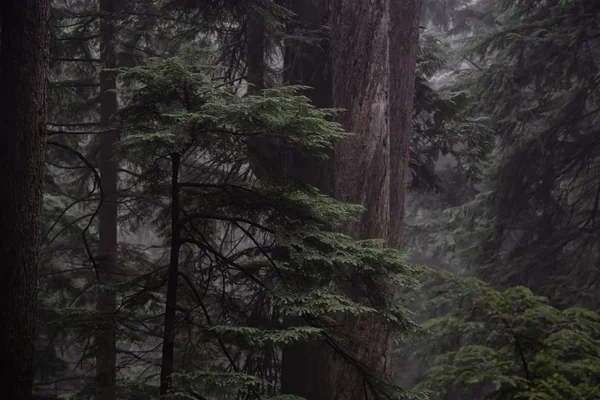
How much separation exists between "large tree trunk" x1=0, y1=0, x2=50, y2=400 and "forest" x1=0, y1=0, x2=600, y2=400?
0.01m

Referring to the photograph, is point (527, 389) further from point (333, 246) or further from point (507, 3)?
point (507, 3)

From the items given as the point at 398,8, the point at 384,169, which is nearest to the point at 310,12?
the point at 398,8

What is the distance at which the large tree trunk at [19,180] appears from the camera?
354cm

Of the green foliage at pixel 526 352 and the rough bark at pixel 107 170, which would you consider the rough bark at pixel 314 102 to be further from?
the green foliage at pixel 526 352

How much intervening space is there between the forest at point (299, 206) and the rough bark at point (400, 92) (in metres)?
0.02

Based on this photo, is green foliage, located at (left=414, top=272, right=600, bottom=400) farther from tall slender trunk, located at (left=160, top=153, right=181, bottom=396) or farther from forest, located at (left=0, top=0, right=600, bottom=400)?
tall slender trunk, located at (left=160, top=153, right=181, bottom=396)

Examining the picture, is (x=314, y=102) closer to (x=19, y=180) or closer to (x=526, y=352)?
(x=19, y=180)

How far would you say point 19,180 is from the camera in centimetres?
356

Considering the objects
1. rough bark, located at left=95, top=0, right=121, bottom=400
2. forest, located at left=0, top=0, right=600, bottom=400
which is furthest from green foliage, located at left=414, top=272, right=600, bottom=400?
rough bark, located at left=95, top=0, right=121, bottom=400

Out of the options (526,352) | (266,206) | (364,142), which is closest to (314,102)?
(364,142)

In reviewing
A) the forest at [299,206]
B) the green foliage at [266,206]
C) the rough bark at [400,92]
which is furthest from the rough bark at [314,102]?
the green foliage at [266,206]

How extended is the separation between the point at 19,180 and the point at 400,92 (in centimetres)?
462

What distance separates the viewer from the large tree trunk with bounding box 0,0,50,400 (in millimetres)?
3535

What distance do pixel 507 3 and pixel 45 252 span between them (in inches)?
409
